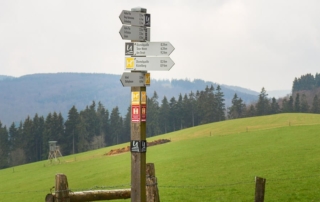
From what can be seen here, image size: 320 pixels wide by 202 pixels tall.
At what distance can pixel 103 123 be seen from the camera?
143m

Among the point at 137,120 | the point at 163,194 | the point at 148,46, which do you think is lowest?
the point at 163,194

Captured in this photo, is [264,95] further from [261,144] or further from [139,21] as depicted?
[139,21]

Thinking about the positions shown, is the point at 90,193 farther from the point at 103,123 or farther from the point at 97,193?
the point at 103,123

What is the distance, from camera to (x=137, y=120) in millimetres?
10781

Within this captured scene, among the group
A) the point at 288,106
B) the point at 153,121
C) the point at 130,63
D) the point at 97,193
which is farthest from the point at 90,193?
the point at 288,106

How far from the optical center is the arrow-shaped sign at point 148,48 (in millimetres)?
10742

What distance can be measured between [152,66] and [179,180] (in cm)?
2394

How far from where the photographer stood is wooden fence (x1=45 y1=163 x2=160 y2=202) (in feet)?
36.1

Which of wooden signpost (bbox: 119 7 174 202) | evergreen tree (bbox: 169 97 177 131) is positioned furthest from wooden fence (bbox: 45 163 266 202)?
evergreen tree (bbox: 169 97 177 131)

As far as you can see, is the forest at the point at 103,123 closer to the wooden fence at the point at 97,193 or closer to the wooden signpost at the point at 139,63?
the wooden fence at the point at 97,193

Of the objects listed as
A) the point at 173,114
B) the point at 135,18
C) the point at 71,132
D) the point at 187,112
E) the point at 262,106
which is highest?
the point at 262,106

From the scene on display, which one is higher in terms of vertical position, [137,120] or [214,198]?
[137,120]

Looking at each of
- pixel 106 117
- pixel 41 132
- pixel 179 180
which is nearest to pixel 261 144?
pixel 179 180

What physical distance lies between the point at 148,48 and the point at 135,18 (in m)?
0.77
